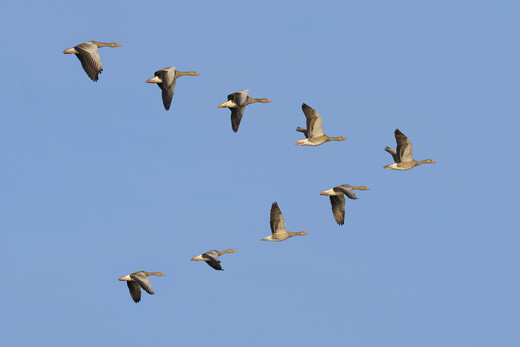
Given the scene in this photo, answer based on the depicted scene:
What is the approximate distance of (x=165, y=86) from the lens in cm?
5728

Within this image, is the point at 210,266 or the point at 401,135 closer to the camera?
the point at 210,266

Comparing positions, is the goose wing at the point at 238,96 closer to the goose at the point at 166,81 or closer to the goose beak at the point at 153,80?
the goose at the point at 166,81

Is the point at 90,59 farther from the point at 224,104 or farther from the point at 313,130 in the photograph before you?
the point at 313,130

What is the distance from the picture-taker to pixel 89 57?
51.2m

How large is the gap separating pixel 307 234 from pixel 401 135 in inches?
290

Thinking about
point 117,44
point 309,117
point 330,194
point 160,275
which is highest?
point 117,44

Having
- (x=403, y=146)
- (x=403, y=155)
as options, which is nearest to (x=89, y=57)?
(x=403, y=146)

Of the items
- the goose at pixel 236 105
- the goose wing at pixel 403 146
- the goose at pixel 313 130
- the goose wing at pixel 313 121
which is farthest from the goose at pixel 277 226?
the goose wing at pixel 403 146

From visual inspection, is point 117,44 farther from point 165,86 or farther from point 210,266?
point 210,266

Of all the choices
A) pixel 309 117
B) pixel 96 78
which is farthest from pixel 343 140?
pixel 96 78

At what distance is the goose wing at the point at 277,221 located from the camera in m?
59.0

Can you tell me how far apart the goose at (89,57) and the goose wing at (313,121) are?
12.1 meters

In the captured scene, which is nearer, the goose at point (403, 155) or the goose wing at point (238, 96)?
the goose wing at point (238, 96)

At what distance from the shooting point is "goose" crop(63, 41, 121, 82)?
166ft
